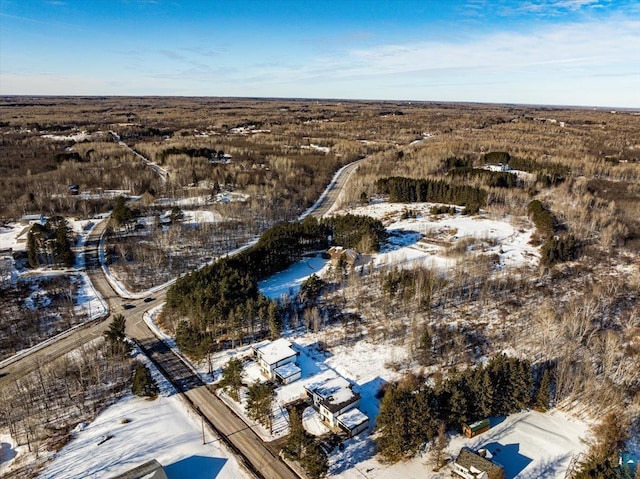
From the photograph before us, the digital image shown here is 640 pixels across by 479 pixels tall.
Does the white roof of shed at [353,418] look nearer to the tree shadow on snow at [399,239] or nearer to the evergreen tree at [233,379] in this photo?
the evergreen tree at [233,379]

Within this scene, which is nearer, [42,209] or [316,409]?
[316,409]

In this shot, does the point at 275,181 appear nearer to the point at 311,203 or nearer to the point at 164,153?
the point at 311,203

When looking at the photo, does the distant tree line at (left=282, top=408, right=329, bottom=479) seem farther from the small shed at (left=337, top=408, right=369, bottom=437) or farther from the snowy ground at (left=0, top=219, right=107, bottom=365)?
the snowy ground at (left=0, top=219, right=107, bottom=365)

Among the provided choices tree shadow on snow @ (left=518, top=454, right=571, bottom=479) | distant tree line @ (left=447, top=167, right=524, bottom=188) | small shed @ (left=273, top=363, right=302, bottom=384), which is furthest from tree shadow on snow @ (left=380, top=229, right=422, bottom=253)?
tree shadow on snow @ (left=518, top=454, right=571, bottom=479)

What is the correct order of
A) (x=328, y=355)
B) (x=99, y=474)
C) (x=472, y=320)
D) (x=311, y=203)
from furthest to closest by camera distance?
(x=311, y=203)
(x=472, y=320)
(x=328, y=355)
(x=99, y=474)

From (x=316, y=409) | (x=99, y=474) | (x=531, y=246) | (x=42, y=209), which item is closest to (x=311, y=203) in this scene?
(x=531, y=246)

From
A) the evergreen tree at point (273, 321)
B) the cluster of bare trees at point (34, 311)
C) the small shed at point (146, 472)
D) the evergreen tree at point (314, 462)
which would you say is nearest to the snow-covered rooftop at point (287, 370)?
the evergreen tree at point (273, 321)

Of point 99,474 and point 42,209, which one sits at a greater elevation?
point 42,209

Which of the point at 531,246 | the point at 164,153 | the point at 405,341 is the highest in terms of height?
the point at 164,153
